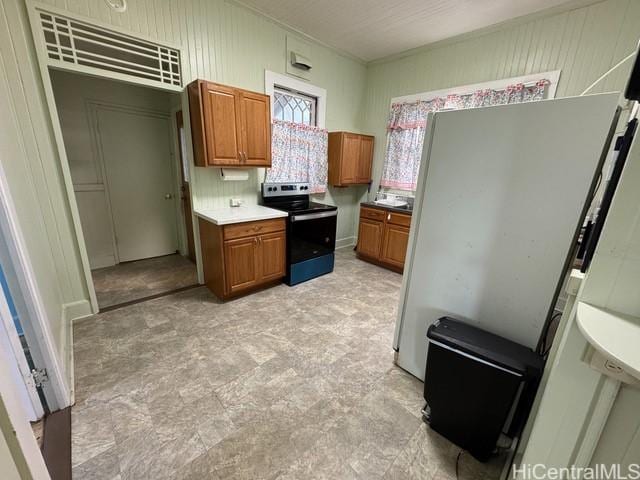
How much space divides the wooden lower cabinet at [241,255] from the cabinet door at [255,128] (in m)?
0.75

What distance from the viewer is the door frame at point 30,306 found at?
1.30m

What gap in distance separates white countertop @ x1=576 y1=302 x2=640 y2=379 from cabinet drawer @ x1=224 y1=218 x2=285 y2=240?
2.46 m

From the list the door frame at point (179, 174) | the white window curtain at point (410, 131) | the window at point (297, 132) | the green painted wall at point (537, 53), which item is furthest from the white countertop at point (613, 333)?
the door frame at point (179, 174)

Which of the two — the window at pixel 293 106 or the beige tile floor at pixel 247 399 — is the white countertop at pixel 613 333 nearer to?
the beige tile floor at pixel 247 399

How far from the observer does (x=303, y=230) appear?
3.15 meters

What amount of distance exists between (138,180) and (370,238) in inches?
132

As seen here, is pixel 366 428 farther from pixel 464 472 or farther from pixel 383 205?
pixel 383 205

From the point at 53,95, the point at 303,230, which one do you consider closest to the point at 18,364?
the point at 53,95

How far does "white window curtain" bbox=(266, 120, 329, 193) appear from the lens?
3.45 m

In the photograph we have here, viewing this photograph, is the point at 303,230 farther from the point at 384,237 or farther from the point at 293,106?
the point at 293,106

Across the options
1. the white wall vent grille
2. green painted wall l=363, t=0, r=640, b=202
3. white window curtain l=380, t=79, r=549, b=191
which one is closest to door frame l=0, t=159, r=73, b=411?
the white wall vent grille

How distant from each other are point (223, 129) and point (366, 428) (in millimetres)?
2736

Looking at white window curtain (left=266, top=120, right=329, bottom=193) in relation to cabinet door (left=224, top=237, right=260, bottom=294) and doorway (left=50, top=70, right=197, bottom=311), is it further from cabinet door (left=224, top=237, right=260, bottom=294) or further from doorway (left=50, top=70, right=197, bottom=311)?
doorway (left=50, top=70, right=197, bottom=311)

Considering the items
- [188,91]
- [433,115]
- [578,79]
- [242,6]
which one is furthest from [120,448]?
[578,79]
